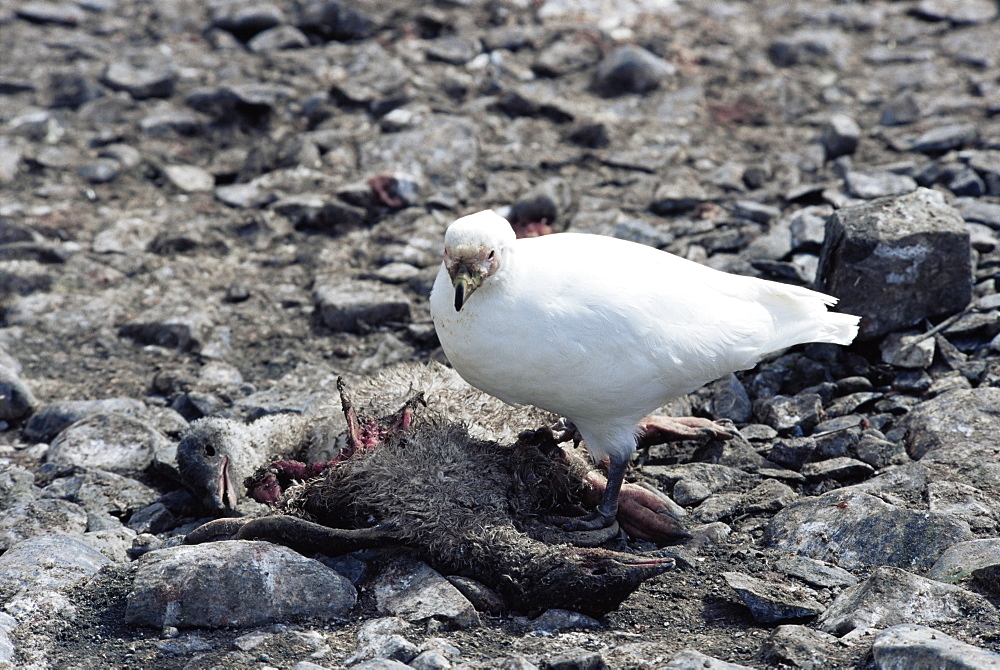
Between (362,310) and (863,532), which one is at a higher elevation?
(863,532)

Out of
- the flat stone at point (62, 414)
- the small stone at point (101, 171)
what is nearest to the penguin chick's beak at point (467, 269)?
the flat stone at point (62, 414)

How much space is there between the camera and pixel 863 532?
15.4 feet

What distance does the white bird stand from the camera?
4695mm

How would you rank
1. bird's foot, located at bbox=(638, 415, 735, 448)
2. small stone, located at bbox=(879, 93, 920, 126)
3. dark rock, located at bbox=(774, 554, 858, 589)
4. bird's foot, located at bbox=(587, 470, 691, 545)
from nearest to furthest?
dark rock, located at bbox=(774, 554, 858, 589)
bird's foot, located at bbox=(587, 470, 691, 545)
bird's foot, located at bbox=(638, 415, 735, 448)
small stone, located at bbox=(879, 93, 920, 126)

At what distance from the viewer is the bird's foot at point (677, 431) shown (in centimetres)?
567

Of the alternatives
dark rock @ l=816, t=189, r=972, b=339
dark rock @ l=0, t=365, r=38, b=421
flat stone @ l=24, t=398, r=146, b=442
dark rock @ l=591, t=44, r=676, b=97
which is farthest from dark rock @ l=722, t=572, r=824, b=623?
dark rock @ l=591, t=44, r=676, b=97

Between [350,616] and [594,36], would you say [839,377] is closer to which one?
[350,616]

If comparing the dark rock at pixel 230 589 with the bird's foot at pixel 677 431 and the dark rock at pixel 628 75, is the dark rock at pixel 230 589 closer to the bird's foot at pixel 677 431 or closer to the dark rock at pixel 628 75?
the bird's foot at pixel 677 431

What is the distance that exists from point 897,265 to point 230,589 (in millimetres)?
4288

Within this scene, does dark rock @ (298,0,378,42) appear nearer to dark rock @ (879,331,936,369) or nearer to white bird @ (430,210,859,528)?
white bird @ (430,210,859,528)

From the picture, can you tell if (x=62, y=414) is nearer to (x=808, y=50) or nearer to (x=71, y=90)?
(x=71, y=90)

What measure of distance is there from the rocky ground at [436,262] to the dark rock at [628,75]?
0.09ft

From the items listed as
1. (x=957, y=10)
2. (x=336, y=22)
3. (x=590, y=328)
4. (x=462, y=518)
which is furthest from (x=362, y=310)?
(x=957, y=10)

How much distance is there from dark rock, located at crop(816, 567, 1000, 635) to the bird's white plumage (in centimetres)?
133
